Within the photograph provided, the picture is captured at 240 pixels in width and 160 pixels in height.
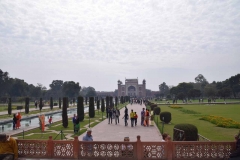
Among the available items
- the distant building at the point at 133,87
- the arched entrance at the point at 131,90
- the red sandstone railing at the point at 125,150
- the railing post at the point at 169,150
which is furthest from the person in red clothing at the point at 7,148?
the arched entrance at the point at 131,90

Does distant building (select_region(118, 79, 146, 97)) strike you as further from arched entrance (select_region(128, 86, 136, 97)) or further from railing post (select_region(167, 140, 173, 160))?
railing post (select_region(167, 140, 173, 160))

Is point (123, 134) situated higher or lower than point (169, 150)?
lower

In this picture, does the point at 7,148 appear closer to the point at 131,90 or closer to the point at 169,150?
the point at 169,150

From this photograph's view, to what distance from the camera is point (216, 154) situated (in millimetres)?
6047

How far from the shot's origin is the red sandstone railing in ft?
19.8

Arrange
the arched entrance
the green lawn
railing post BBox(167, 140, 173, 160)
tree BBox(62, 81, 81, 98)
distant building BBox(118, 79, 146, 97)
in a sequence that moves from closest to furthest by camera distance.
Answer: railing post BBox(167, 140, 173, 160)
the green lawn
tree BBox(62, 81, 81, 98)
distant building BBox(118, 79, 146, 97)
the arched entrance

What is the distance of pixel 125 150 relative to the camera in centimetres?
616

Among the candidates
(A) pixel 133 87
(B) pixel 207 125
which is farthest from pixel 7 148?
(A) pixel 133 87

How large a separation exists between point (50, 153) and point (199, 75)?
114116 millimetres

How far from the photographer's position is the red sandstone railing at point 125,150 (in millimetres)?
6031

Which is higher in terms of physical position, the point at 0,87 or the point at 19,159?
the point at 0,87

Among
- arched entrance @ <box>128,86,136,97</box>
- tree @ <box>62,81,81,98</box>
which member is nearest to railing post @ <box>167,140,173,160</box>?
tree @ <box>62,81,81,98</box>

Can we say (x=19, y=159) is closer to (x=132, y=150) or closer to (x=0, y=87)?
(x=132, y=150)

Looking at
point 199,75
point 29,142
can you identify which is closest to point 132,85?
point 199,75
